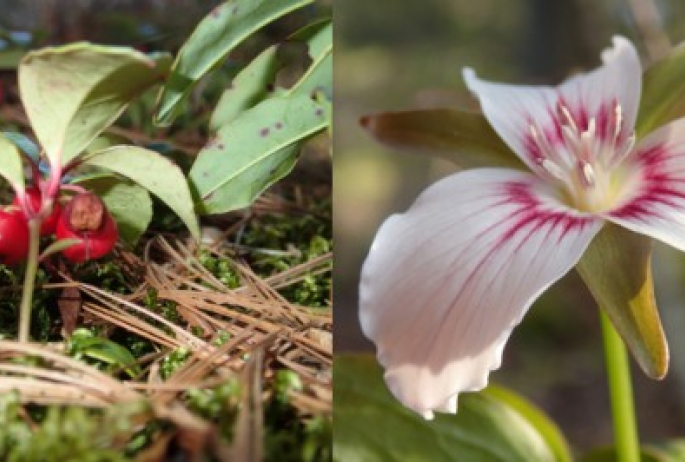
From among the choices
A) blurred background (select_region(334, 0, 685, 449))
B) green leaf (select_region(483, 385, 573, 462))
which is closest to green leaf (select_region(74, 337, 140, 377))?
→ green leaf (select_region(483, 385, 573, 462))

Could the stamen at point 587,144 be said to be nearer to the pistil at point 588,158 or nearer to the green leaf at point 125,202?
the pistil at point 588,158

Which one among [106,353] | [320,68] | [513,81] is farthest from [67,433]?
[513,81]

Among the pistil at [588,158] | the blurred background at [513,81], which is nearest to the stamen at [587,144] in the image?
the pistil at [588,158]

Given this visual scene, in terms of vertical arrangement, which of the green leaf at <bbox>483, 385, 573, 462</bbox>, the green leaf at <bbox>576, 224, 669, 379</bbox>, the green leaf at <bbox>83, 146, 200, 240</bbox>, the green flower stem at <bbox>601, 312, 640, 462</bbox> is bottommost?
the green leaf at <bbox>483, 385, 573, 462</bbox>

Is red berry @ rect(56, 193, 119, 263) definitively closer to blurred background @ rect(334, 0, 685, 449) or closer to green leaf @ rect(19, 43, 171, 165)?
green leaf @ rect(19, 43, 171, 165)

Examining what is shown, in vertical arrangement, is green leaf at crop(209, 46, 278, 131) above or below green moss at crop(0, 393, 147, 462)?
above

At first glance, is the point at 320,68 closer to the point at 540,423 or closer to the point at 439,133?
the point at 439,133
